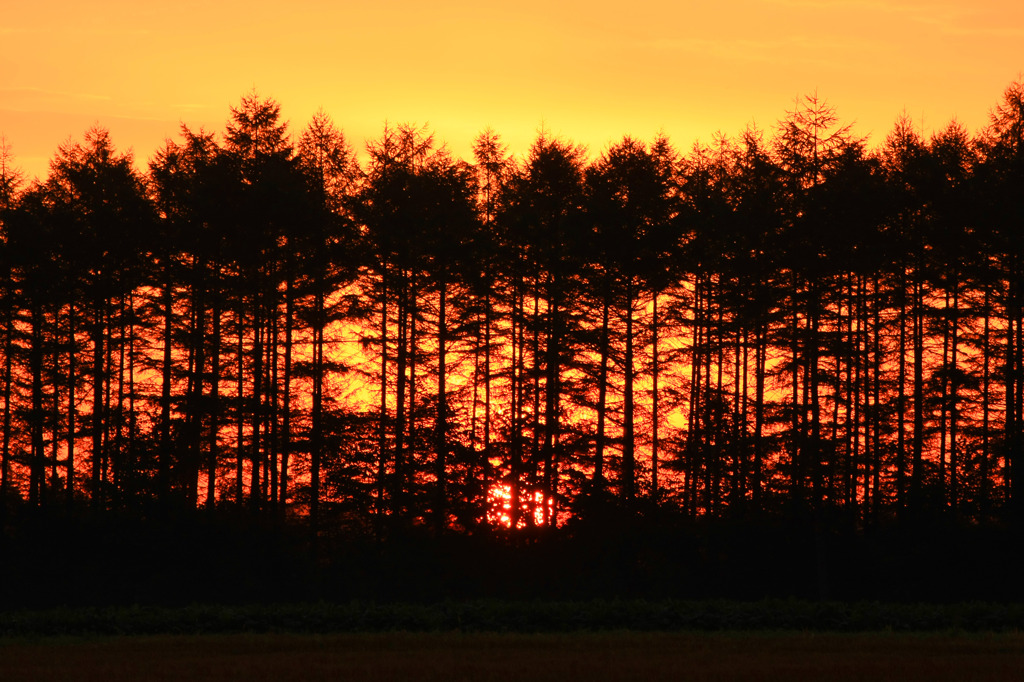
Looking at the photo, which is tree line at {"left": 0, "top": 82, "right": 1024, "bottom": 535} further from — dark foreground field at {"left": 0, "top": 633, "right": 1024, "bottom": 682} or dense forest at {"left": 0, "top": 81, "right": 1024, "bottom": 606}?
dark foreground field at {"left": 0, "top": 633, "right": 1024, "bottom": 682}

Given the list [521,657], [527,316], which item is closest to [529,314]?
[527,316]

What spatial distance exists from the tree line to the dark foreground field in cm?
1585

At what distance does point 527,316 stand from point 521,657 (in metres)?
22.5

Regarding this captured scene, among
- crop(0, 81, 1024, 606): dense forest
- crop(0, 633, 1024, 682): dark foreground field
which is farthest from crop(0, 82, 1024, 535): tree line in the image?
crop(0, 633, 1024, 682): dark foreground field

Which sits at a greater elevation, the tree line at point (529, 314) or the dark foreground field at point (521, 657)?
the tree line at point (529, 314)

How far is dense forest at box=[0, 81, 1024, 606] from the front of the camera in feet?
140

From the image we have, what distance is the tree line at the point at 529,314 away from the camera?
1689 inches

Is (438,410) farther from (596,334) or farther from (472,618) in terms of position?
(472,618)

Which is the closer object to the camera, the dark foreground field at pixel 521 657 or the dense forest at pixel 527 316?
the dark foreground field at pixel 521 657

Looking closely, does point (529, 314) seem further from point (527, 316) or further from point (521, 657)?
point (521, 657)

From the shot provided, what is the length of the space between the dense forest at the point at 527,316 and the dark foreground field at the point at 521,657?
15.7 m

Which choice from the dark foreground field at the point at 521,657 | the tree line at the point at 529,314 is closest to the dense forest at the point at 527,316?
the tree line at the point at 529,314

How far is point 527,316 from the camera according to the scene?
4453cm

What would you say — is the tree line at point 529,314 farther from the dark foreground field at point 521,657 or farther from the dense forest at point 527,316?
the dark foreground field at point 521,657
